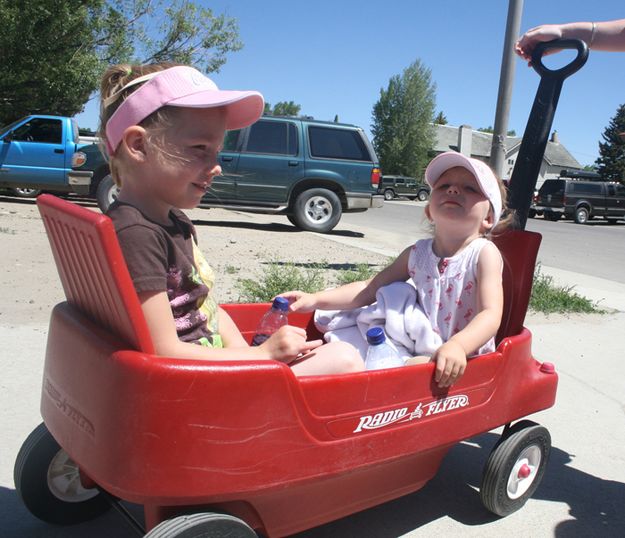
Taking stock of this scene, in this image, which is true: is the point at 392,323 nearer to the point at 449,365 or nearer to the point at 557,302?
Result: the point at 449,365

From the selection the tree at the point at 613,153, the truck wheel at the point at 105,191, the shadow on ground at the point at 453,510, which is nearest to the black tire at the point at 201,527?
the shadow on ground at the point at 453,510

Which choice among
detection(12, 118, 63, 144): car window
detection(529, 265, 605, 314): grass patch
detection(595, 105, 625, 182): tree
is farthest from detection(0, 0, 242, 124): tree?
detection(595, 105, 625, 182): tree

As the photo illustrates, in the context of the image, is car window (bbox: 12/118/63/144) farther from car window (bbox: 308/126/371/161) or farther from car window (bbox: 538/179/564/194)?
car window (bbox: 538/179/564/194)

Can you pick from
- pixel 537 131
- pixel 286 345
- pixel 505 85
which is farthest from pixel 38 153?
pixel 286 345

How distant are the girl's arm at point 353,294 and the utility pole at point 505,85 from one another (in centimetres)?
305

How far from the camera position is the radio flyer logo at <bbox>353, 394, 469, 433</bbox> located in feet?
5.66

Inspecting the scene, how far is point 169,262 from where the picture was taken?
1.70 m

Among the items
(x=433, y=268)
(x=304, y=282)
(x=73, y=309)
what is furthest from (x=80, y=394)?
(x=304, y=282)

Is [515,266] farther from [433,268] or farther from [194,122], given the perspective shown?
[194,122]

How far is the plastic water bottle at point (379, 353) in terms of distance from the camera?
2.17 m

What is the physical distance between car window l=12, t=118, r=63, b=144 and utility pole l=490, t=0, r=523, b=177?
8904 millimetres

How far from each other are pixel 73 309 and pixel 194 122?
648 millimetres

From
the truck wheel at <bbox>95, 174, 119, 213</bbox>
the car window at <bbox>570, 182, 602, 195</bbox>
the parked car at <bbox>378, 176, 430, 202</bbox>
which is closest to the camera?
the truck wheel at <bbox>95, 174, 119, 213</bbox>

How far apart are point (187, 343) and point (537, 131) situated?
175cm
